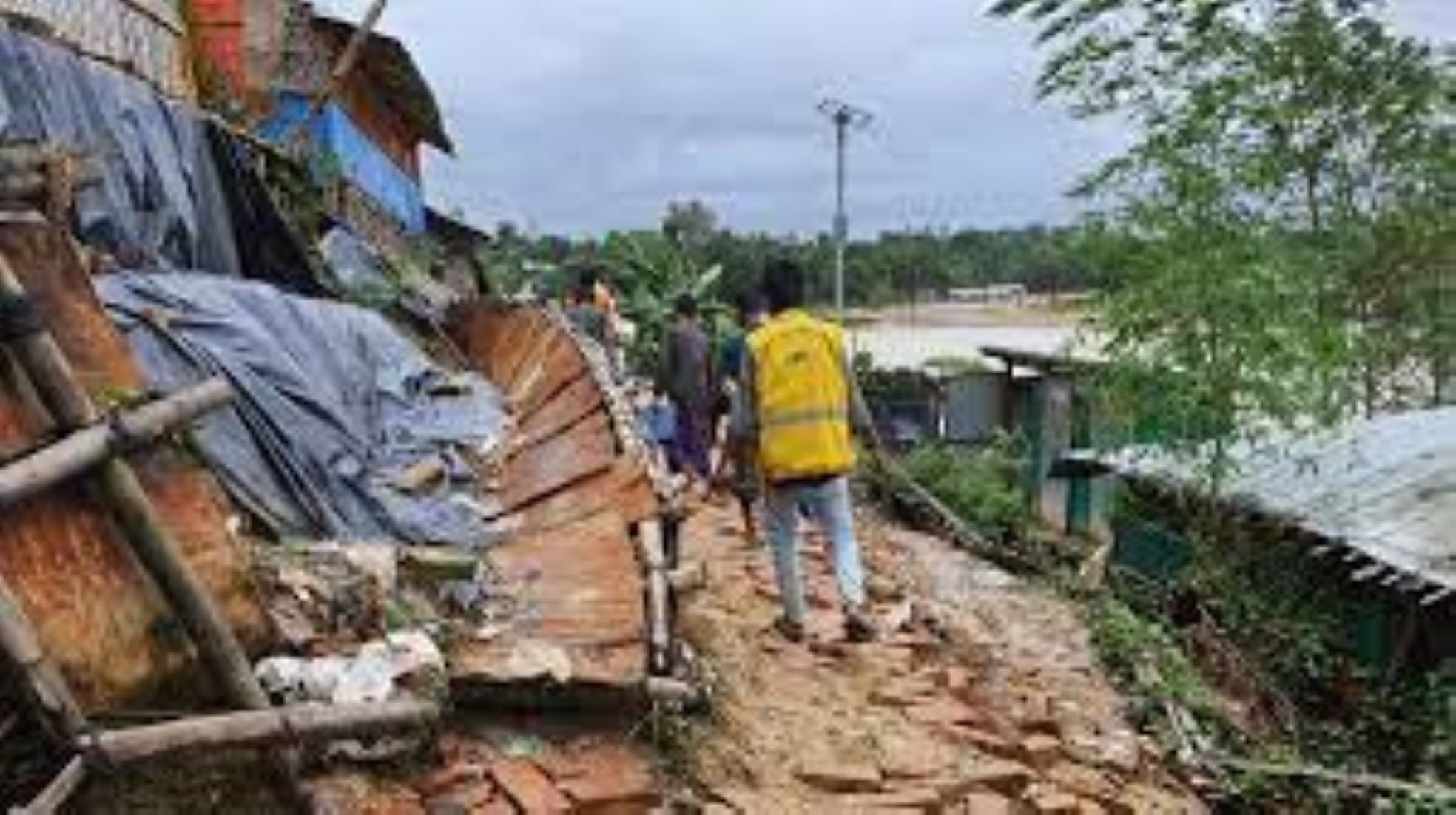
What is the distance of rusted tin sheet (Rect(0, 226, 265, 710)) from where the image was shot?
496 cm

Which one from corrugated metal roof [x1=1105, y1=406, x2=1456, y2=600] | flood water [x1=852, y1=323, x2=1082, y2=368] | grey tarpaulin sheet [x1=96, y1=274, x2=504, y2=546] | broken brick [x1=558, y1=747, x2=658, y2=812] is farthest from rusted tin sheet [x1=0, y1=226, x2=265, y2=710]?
flood water [x1=852, y1=323, x2=1082, y2=368]

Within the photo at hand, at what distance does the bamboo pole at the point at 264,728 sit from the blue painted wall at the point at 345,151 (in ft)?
50.3

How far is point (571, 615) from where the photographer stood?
705 centimetres

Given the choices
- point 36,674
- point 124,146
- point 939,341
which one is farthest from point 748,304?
point 939,341

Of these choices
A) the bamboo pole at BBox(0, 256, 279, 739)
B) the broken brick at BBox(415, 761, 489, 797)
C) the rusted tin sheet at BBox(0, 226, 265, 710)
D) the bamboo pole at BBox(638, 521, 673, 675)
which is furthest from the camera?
the bamboo pole at BBox(638, 521, 673, 675)

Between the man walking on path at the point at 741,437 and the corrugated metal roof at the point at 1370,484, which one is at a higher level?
the man walking on path at the point at 741,437

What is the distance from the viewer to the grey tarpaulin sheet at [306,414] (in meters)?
8.05

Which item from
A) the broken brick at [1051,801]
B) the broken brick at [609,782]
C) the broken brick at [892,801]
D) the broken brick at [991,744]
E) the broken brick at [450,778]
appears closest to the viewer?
the broken brick at [450,778]

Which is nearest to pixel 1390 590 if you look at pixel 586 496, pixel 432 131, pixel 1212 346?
pixel 1212 346

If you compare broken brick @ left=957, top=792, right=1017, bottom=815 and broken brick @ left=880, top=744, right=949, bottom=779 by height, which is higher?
broken brick @ left=880, top=744, right=949, bottom=779

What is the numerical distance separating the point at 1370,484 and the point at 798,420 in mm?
7523

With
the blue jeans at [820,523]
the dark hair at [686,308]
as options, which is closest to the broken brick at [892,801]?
the blue jeans at [820,523]

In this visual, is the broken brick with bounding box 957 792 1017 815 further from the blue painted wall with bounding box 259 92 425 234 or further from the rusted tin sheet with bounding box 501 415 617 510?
the blue painted wall with bounding box 259 92 425 234

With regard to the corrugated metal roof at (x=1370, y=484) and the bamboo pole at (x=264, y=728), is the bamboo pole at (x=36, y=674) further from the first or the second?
the corrugated metal roof at (x=1370, y=484)
